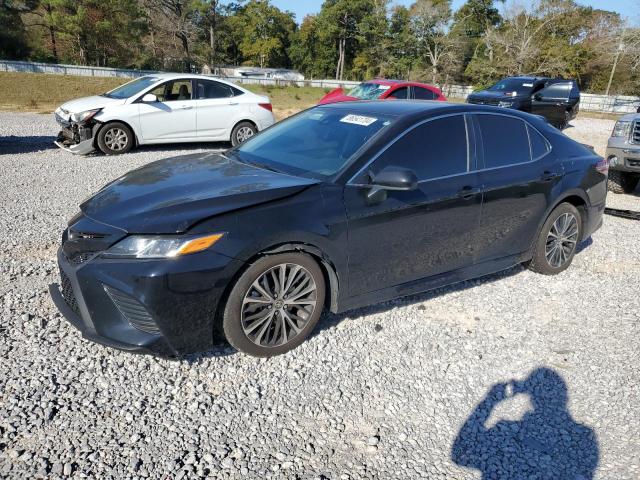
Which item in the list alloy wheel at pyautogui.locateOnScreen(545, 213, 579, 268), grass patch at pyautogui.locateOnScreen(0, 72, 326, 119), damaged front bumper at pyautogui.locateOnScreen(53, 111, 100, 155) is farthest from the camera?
grass patch at pyautogui.locateOnScreen(0, 72, 326, 119)

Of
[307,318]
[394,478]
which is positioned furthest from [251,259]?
[394,478]

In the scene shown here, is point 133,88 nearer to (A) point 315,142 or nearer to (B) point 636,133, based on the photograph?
(A) point 315,142

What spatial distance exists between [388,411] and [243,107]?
9264mm

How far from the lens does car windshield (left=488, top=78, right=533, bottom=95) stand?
1672 cm

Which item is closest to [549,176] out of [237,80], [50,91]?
[50,91]

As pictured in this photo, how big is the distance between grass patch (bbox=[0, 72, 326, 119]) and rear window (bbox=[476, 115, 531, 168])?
1559 centimetres

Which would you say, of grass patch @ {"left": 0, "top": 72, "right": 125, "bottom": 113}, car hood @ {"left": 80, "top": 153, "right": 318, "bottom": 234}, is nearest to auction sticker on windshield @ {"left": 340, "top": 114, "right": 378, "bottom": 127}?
car hood @ {"left": 80, "top": 153, "right": 318, "bottom": 234}

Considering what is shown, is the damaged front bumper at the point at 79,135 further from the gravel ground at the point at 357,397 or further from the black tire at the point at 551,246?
the black tire at the point at 551,246

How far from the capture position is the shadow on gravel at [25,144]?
9953mm

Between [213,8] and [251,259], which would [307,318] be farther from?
[213,8]

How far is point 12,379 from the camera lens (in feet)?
9.82

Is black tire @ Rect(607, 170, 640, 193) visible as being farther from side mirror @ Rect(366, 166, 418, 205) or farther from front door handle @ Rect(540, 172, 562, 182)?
side mirror @ Rect(366, 166, 418, 205)

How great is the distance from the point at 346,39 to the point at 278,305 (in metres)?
72.7

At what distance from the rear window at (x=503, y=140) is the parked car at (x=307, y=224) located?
14 mm
